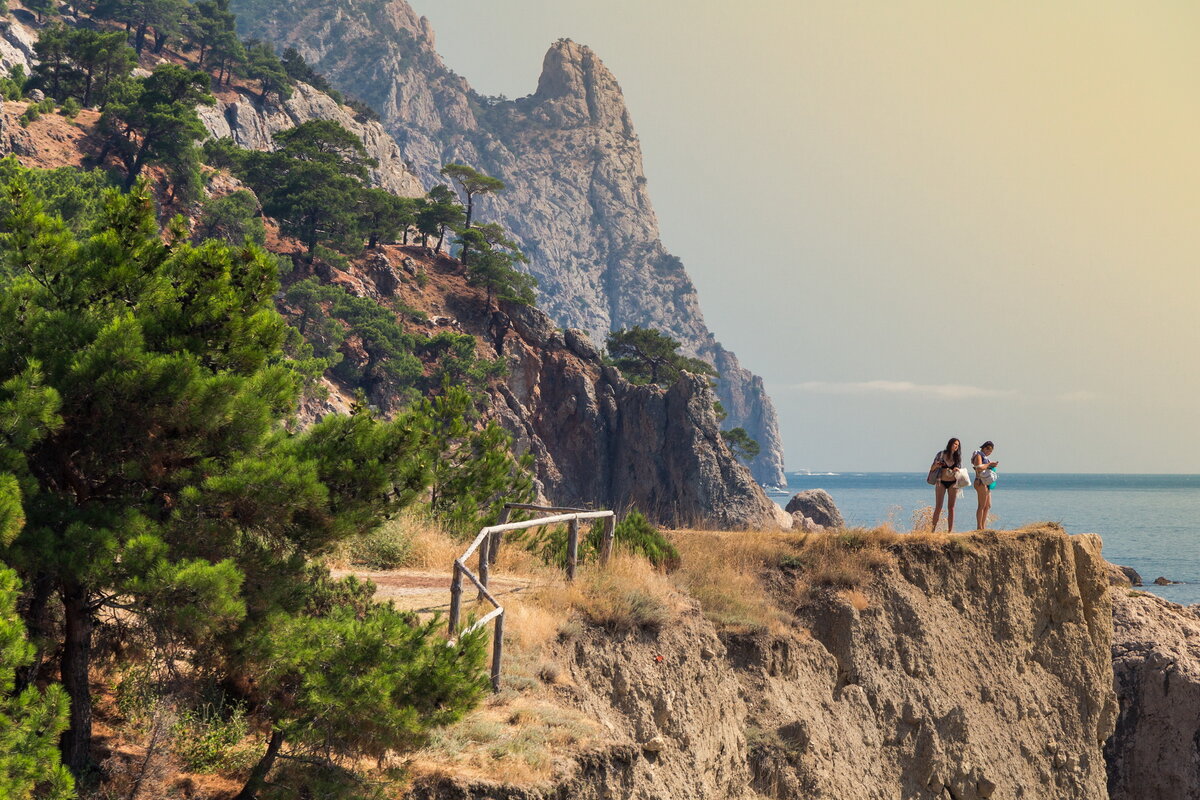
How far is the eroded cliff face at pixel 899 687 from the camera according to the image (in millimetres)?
11562

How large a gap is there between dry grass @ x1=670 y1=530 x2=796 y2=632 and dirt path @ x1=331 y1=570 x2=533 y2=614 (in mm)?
2946

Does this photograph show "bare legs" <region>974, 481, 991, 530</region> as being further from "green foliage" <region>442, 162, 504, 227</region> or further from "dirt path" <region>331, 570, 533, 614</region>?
"green foliage" <region>442, 162, 504, 227</region>

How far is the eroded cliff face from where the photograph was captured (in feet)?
37.9

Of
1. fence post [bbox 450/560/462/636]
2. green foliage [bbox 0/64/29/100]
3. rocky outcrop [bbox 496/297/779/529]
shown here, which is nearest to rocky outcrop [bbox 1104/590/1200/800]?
fence post [bbox 450/560/462/636]

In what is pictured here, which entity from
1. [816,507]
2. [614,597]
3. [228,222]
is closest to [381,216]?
[228,222]

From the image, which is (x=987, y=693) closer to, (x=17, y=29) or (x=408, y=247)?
(x=408, y=247)

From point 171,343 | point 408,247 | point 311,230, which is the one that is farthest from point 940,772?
point 408,247

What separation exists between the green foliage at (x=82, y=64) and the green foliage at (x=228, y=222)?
13011 millimetres

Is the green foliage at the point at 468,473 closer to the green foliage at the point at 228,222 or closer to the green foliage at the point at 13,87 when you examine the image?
the green foliage at the point at 228,222

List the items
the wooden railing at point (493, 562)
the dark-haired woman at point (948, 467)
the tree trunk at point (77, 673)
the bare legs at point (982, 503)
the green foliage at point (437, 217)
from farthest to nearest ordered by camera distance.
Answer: the green foliage at point (437, 217) → the bare legs at point (982, 503) → the dark-haired woman at point (948, 467) → the wooden railing at point (493, 562) → the tree trunk at point (77, 673)

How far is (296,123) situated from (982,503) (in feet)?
308

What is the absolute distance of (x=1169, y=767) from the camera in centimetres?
2112

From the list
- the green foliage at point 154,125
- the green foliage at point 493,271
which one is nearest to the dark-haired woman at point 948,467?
the green foliage at point 154,125

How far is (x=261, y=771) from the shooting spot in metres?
7.27
